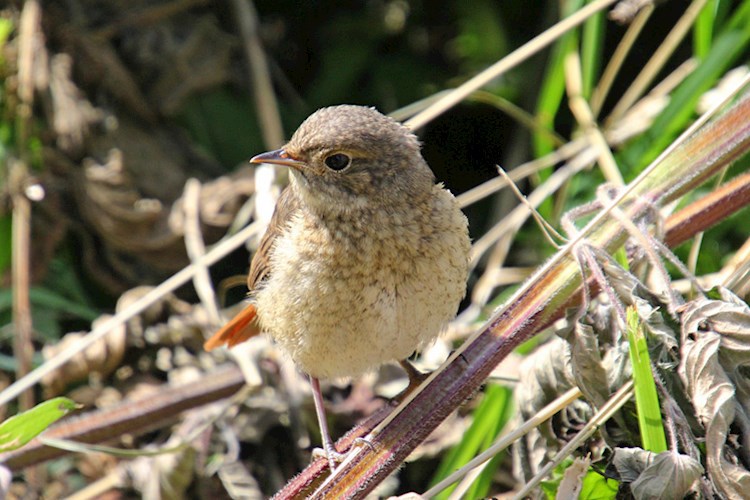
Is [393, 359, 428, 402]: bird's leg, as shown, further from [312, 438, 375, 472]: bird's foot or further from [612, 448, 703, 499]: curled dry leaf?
[612, 448, 703, 499]: curled dry leaf

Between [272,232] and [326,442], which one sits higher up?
[272,232]

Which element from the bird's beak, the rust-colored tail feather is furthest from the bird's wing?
the bird's beak

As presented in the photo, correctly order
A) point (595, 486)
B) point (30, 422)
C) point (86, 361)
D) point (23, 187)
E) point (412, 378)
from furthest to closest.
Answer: point (23, 187)
point (86, 361)
point (412, 378)
point (30, 422)
point (595, 486)

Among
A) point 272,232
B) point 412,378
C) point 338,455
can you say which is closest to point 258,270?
point 272,232

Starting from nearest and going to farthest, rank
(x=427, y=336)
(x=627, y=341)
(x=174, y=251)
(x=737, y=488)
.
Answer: (x=737, y=488)
(x=627, y=341)
(x=427, y=336)
(x=174, y=251)

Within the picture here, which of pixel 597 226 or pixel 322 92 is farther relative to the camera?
pixel 322 92

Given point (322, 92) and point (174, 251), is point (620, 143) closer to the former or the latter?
point (322, 92)

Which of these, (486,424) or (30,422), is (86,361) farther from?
(486,424)

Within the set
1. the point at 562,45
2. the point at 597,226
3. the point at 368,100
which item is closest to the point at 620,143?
the point at 562,45
